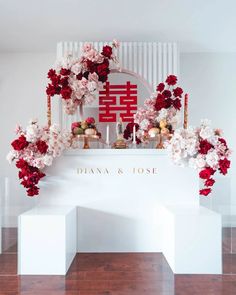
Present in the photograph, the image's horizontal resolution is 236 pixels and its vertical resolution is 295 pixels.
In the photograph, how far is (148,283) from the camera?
286 cm

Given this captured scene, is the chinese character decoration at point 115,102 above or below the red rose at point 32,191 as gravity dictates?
above

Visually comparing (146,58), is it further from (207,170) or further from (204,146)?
(207,170)

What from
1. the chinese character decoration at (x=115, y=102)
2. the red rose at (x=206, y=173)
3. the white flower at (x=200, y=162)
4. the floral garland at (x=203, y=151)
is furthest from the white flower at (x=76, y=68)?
the red rose at (x=206, y=173)

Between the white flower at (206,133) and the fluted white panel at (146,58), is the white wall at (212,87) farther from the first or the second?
the white flower at (206,133)

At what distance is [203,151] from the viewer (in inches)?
136

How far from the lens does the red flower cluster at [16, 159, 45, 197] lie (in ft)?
11.3

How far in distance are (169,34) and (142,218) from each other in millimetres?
2827

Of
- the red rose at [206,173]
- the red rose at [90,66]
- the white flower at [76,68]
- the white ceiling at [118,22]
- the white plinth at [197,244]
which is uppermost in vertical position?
the white ceiling at [118,22]

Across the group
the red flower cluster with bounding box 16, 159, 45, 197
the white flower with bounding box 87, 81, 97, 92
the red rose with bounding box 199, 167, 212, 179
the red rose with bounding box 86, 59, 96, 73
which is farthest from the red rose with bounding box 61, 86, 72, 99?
the red rose with bounding box 199, 167, 212, 179

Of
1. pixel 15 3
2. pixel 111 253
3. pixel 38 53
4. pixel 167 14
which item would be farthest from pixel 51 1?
pixel 111 253

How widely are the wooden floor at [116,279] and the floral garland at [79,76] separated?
1.72 meters

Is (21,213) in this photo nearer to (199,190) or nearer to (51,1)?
(199,190)

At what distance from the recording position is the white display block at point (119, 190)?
3.73m

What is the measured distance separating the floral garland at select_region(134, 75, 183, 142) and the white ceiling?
898 mm
